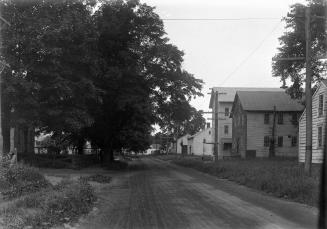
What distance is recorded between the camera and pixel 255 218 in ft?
43.1

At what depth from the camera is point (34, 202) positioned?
13875 millimetres

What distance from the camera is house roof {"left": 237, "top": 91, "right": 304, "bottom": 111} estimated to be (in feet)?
229

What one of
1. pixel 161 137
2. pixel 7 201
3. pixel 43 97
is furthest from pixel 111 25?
pixel 161 137

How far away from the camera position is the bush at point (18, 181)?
16.8m

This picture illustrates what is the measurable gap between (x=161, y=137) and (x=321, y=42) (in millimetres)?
89420

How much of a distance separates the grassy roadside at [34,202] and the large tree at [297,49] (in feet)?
125

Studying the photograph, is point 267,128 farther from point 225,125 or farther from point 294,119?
point 225,125

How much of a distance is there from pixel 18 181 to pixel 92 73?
21951 millimetres

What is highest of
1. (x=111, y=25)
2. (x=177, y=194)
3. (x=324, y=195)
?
(x=111, y=25)

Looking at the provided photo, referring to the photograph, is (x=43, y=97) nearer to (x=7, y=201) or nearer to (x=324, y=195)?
(x=7, y=201)

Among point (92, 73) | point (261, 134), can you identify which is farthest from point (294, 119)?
A: point (92, 73)

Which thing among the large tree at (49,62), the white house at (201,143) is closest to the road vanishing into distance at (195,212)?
the large tree at (49,62)

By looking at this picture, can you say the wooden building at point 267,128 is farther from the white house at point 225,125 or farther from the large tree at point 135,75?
the large tree at point 135,75

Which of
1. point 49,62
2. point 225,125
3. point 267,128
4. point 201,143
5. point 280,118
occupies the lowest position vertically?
point 201,143
